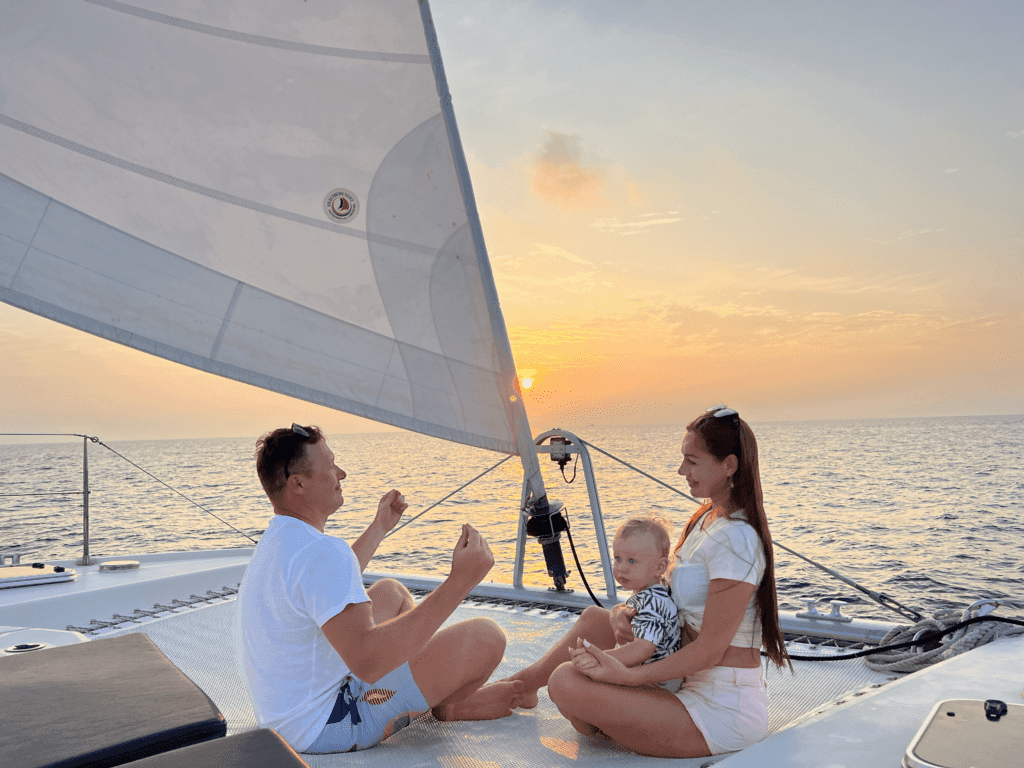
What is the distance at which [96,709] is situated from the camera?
48.6 inches

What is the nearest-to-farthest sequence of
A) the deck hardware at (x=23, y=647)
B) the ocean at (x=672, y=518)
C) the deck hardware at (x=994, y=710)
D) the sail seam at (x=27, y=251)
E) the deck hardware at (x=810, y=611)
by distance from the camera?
the deck hardware at (x=994, y=710)
the deck hardware at (x=23, y=647)
the sail seam at (x=27, y=251)
the deck hardware at (x=810, y=611)
the ocean at (x=672, y=518)

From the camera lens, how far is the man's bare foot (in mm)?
2201

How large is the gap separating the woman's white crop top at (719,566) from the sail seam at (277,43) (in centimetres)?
191

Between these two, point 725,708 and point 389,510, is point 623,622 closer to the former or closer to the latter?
point 725,708

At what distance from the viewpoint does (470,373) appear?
2963 millimetres

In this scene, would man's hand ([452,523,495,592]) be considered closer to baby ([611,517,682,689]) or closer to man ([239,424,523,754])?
man ([239,424,523,754])

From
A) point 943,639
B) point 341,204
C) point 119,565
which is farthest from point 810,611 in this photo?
point 119,565

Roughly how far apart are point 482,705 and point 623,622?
0.57m

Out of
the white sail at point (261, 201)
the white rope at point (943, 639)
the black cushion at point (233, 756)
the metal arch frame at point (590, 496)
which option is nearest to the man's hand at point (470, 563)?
the black cushion at point (233, 756)

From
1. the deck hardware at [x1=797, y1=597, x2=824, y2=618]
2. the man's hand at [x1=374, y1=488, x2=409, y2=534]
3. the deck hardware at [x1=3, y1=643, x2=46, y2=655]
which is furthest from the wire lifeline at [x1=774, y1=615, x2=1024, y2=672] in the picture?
the deck hardware at [x1=3, y1=643, x2=46, y2=655]

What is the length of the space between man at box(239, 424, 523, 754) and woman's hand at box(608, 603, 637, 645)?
362 millimetres

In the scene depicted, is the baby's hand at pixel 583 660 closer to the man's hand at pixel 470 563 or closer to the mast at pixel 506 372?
the man's hand at pixel 470 563

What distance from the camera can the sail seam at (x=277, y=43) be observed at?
2.60 meters

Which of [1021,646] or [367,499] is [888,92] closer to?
[1021,646]
